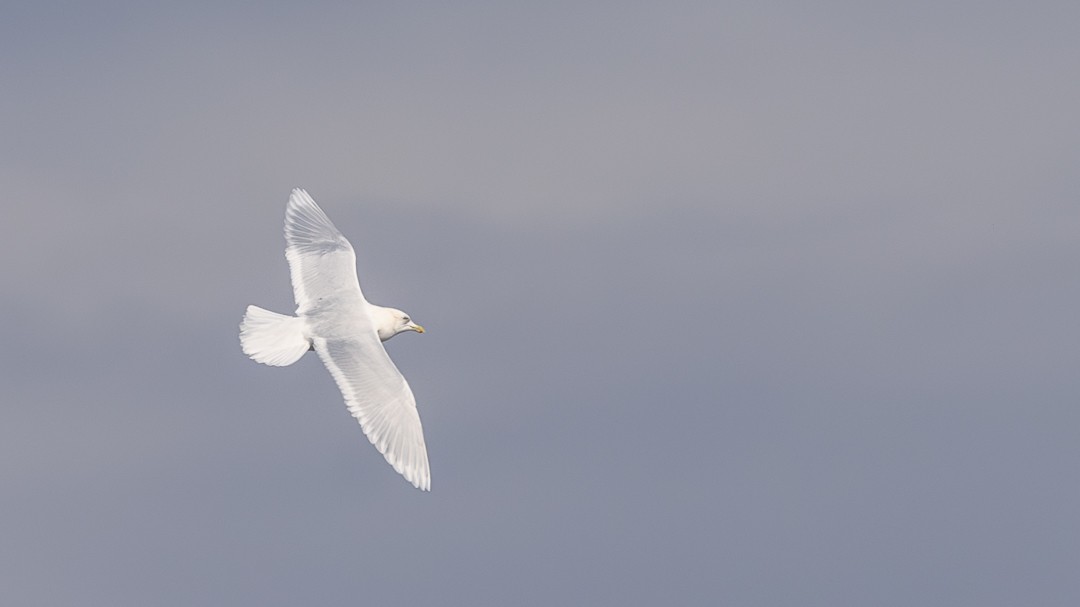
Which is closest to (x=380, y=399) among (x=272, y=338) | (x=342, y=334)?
(x=342, y=334)

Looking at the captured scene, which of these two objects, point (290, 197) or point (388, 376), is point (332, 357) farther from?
point (290, 197)

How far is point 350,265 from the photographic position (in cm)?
4350

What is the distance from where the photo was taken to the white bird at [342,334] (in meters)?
38.5

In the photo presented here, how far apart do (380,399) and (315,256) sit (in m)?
5.73

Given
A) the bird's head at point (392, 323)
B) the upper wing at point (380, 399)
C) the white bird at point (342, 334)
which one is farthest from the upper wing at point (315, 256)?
the upper wing at point (380, 399)

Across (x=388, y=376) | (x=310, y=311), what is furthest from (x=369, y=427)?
(x=310, y=311)

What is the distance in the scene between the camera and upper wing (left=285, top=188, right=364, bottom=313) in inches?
1681

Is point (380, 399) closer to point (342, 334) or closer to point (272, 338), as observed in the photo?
point (342, 334)

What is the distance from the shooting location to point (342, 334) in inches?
1604

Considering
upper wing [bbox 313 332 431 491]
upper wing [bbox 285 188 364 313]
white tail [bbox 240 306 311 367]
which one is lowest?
upper wing [bbox 313 332 431 491]

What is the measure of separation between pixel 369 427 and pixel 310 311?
4153 mm

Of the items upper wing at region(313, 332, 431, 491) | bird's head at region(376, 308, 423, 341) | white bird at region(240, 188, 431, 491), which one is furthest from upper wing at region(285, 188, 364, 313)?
upper wing at region(313, 332, 431, 491)

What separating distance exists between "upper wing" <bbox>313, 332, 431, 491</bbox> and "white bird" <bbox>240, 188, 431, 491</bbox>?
18mm

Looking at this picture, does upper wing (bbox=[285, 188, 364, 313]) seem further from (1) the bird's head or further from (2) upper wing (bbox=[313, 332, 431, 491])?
(2) upper wing (bbox=[313, 332, 431, 491])
